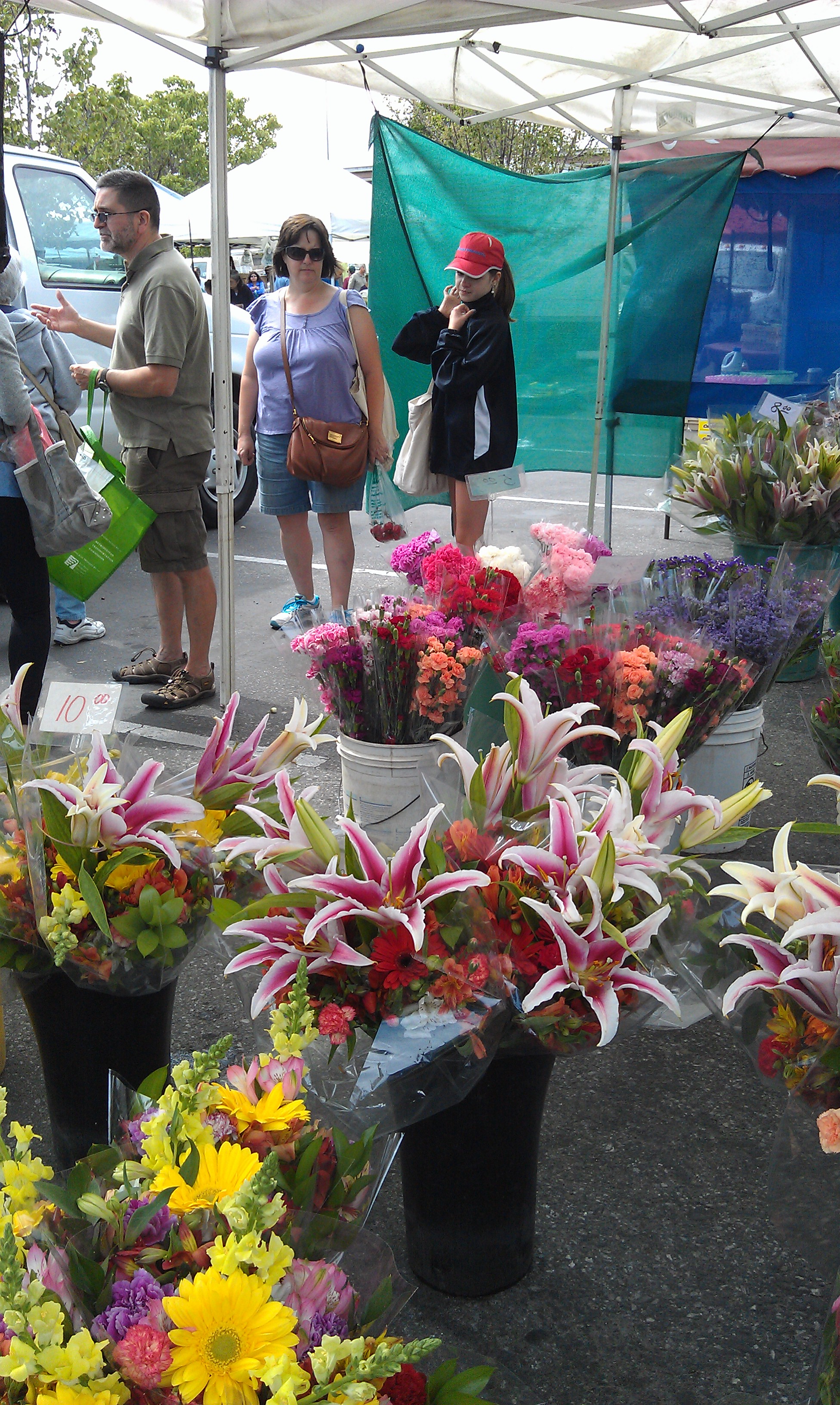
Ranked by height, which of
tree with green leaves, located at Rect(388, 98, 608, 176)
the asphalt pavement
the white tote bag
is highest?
tree with green leaves, located at Rect(388, 98, 608, 176)

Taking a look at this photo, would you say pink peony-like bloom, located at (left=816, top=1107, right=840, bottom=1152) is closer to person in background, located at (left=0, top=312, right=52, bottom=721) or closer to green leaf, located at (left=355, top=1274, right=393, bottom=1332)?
green leaf, located at (left=355, top=1274, right=393, bottom=1332)

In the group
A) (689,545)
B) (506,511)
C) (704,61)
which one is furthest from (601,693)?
(506,511)

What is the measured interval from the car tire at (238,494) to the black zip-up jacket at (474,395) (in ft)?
7.23

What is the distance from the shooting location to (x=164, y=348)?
4.21 metres

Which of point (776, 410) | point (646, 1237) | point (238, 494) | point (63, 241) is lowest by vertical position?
point (646, 1237)

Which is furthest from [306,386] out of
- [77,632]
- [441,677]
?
[441,677]

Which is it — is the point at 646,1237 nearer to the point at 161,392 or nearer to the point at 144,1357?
the point at 144,1357

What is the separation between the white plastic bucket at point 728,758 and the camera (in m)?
3.67

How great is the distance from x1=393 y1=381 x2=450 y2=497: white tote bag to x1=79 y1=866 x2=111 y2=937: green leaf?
12.6 ft

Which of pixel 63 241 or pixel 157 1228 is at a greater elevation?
pixel 63 241

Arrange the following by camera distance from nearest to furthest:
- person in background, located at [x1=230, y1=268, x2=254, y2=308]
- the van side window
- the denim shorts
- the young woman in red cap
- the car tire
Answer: the denim shorts, the young woman in red cap, the van side window, the car tire, person in background, located at [x1=230, y1=268, x2=254, y2=308]

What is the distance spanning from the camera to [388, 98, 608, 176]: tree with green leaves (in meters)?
21.8

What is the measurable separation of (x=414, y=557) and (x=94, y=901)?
2171mm

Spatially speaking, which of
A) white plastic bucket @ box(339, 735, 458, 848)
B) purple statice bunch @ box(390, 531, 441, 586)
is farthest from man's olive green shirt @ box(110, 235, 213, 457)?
white plastic bucket @ box(339, 735, 458, 848)
